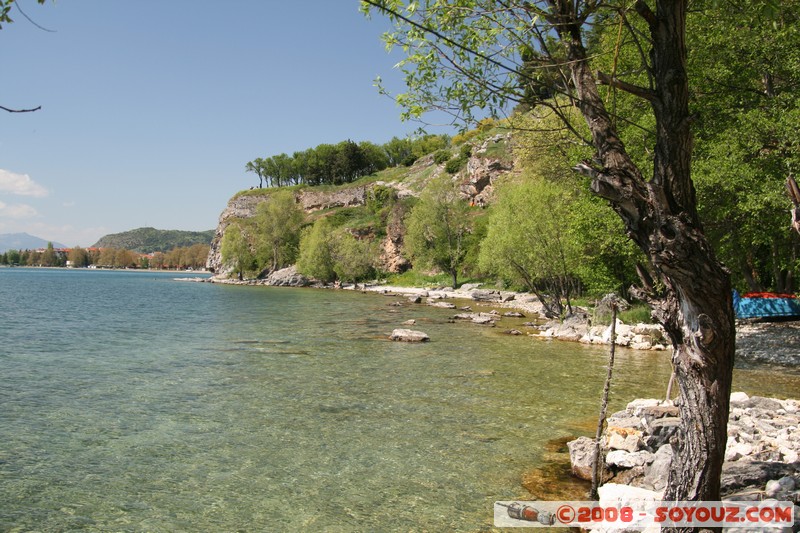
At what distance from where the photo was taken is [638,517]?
285 inches

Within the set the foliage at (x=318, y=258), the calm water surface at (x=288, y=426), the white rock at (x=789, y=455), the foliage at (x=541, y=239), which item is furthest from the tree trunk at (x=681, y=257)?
the foliage at (x=318, y=258)

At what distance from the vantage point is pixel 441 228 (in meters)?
82.4

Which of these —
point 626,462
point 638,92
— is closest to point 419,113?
point 638,92

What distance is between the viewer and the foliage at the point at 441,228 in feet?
268

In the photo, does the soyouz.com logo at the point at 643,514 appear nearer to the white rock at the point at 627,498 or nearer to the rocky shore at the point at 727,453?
the white rock at the point at 627,498

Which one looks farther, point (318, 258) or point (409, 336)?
point (318, 258)

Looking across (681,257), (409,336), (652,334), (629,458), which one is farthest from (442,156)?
(681,257)

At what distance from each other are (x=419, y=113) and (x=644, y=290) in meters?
4.18

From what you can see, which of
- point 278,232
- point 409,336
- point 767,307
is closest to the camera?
point 767,307

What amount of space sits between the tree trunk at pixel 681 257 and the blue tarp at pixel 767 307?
89.9ft

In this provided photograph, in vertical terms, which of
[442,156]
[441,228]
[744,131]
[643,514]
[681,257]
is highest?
[442,156]

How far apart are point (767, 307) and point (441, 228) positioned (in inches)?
2209

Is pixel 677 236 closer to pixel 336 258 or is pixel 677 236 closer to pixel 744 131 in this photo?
pixel 744 131

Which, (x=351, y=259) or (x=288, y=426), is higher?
(x=351, y=259)
